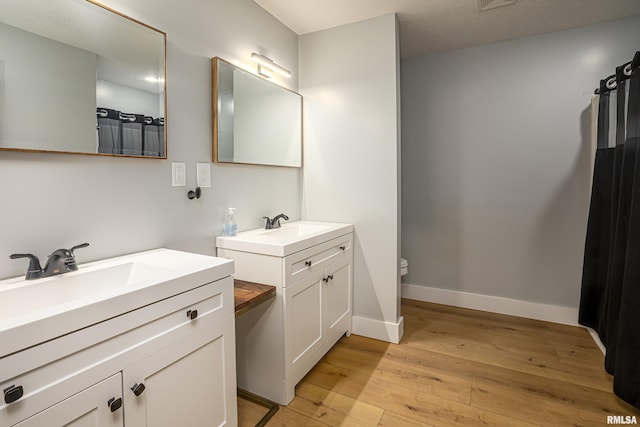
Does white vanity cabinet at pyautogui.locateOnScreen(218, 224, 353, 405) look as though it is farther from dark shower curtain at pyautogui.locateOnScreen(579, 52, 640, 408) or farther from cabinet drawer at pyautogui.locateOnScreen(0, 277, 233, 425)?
dark shower curtain at pyautogui.locateOnScreen(579, 52, 640, 408)

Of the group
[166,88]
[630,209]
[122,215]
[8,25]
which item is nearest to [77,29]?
[8,25]

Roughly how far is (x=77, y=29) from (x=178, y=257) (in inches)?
38.8

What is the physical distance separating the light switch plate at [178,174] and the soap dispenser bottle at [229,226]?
33 cm

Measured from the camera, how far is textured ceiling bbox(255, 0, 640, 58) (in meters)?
2.17

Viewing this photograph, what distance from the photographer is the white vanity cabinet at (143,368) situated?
760mm

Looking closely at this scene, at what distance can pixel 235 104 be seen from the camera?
1.97 metres

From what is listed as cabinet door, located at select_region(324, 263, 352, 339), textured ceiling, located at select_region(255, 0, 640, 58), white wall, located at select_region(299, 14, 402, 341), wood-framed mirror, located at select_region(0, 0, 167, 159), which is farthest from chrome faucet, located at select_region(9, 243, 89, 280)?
textured ceiling, located at select_region(255, 0, 640, 58)

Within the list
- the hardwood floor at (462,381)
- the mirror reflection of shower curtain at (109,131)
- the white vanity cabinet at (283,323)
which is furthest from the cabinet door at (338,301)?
the mirror reflection of shower curtain at (109,131)

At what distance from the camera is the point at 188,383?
3.78 feet

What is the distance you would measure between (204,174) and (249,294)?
2.42 feet

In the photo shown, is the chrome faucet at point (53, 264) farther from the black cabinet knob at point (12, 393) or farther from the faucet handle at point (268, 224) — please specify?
the faucet handle at point (268, 224)

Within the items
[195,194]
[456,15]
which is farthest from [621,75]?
[195,194]

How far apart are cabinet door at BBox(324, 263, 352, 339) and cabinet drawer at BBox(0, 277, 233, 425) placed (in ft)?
3.46

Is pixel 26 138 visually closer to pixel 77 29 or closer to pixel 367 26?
pixel 77 29
